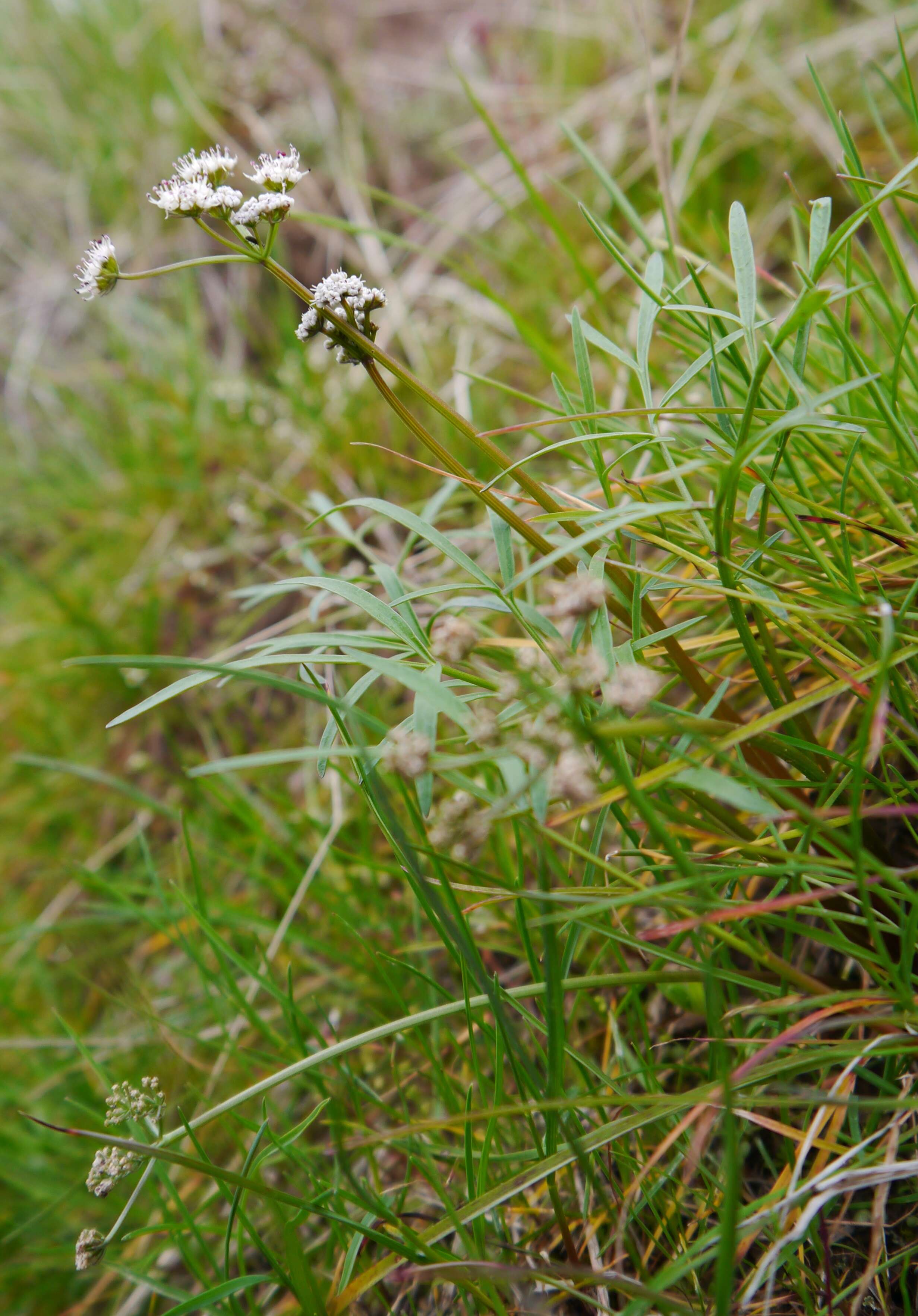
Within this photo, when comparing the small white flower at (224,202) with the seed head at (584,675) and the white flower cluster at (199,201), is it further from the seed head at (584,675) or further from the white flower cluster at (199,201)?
the seed head at (584,675)

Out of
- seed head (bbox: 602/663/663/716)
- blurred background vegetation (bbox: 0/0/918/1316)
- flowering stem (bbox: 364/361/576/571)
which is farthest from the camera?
blurred background vegetation (bbox: 0/0/918/1316)

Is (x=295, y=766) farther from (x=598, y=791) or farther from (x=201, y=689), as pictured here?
(x=598, y=791)

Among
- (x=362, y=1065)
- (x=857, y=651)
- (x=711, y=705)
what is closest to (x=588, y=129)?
(x=857, y=651)

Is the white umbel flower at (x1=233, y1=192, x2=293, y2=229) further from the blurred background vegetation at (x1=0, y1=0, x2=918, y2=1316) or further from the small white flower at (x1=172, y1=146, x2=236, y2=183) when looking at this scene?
the blurred background vegetation at (x1=0, y1=0, x2=918, y2=1316)

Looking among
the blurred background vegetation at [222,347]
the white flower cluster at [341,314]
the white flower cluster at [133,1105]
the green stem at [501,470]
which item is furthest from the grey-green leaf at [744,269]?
the white flower cluster at [133,1105]

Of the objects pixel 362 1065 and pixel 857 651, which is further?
pixel 362 1065

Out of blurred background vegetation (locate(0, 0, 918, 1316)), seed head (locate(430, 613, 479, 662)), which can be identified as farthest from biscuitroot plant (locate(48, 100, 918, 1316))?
blurred background vegetation (locate(0, 0, 918, 1316))
